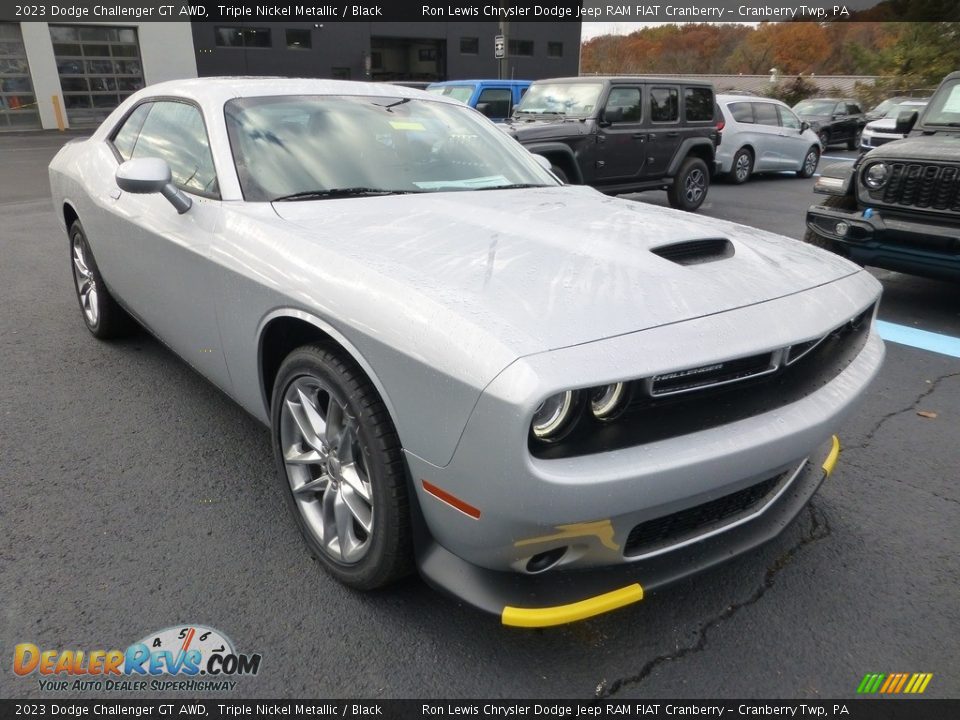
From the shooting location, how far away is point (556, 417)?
5.41 feet

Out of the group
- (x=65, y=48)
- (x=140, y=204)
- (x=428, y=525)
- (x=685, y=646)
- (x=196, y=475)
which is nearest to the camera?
(x=428, y=525)

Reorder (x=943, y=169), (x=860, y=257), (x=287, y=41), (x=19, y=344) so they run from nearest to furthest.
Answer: (x=19, y=344)
(x=943, y=169)
(x=860, y=257)
(x=287, y=41)

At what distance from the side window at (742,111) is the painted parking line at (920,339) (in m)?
9.08

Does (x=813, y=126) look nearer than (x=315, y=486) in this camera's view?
No

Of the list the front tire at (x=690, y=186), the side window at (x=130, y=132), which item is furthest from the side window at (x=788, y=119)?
the side window at (x=130, y=132)

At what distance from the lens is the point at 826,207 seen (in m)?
5.39

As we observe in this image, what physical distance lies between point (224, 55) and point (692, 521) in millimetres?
33028

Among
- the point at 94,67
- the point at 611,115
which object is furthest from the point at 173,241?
the point at 94,67

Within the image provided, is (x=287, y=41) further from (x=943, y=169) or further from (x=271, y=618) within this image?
(x=271, y=618)

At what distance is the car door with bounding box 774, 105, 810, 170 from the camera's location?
13.5 m

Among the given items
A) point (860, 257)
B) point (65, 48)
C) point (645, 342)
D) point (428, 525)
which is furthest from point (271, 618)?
point (65, 48)

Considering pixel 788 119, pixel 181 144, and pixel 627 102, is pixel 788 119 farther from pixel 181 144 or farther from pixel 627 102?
pixel 181 144

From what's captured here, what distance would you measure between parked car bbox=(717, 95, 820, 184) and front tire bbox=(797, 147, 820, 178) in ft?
0.11

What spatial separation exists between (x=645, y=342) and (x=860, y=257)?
4252 millimetres
